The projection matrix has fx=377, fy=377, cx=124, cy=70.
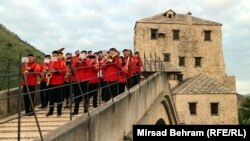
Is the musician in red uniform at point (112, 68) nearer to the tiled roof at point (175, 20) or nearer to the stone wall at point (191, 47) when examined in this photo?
the stone wall at point (191, 47)

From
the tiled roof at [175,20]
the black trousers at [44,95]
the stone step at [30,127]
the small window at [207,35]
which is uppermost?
the tiled roof at [175,20]

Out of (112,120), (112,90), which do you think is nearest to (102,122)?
(112,120)

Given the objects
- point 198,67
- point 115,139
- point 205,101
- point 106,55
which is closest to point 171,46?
point 198,67

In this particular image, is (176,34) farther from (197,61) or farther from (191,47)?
(197,61)

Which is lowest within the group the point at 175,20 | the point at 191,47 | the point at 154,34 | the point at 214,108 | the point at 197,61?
the point at 214,108

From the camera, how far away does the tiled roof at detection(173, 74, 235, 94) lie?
39938 mm

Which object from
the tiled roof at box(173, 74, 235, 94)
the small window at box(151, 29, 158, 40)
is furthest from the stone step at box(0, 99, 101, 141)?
the small window at box(151, 29, 158, 40)

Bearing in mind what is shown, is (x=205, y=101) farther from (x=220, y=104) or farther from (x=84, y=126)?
(x=84, y=126)

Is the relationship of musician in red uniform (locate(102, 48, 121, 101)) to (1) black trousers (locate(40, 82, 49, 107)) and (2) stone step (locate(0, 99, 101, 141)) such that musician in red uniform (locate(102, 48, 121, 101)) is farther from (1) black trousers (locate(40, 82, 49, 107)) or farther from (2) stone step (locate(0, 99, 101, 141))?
(2) stone step (locate(0, 99, 101, 141))

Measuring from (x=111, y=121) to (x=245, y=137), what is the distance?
3.16 metres

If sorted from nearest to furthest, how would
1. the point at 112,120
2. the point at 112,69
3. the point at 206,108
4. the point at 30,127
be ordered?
the point at 112,120 < the point at 30,127 < the point at 112,69 < the point at 206,108

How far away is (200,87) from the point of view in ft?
133

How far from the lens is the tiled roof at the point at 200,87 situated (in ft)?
131

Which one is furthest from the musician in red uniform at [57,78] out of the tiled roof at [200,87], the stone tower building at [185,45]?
the stone tower building at [185,45]
